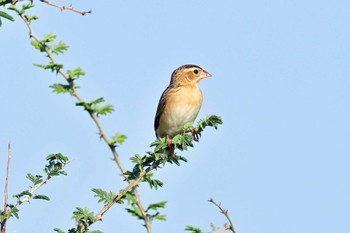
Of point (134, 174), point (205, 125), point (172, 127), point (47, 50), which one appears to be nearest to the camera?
point (47, 50)

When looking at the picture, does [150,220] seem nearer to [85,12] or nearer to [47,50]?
[47,50]

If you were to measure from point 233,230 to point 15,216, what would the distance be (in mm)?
1318

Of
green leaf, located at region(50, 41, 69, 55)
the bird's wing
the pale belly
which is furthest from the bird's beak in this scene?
green leaf, located at region(50, 41, 69, 55)

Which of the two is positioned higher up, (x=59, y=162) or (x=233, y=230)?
(x=59, y=162)

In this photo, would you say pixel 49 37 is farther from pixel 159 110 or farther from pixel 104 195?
pixel 159 110

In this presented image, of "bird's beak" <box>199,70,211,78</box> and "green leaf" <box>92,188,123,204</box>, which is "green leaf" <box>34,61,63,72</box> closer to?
"green leaf" <box>92,188,123,204</box>

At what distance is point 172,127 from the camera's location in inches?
366

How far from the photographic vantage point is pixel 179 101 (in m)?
9.61

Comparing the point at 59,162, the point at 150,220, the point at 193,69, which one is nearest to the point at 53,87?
the point at 150,220

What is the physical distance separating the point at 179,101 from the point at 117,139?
20.8ft

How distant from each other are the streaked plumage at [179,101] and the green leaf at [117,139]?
5598mm

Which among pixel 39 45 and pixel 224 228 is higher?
pixel 39 45

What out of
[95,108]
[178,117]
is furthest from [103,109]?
[178,117]

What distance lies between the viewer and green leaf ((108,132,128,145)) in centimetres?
328
